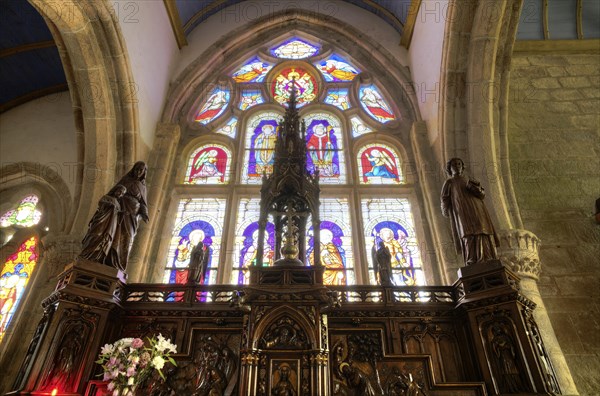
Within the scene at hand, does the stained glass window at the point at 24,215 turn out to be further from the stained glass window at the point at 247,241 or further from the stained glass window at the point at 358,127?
the stained glass window at the point at 358,127

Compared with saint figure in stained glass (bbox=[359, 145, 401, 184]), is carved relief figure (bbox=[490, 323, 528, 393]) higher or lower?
lower

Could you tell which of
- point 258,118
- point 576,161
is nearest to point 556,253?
point 576,161

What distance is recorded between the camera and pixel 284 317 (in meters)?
4.68

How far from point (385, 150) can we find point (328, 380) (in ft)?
21.2

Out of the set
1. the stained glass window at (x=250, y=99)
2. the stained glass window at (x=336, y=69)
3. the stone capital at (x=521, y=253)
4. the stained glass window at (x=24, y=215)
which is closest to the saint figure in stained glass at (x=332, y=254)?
the stone capital at (x=521, y=253)

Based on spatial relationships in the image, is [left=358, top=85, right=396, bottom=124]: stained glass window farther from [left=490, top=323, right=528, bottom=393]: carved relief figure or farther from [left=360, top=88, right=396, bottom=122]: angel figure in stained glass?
[left=490, top=323, right=528, bottom=393]: carved relief figure

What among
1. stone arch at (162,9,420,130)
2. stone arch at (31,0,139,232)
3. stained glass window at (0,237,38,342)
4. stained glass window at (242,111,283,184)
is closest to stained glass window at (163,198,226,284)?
stained glass window at (242,111,283,184)

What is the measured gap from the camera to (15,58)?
9.59 metres

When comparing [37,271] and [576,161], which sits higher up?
[576,161]

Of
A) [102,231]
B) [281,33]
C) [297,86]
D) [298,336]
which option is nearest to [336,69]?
[297,86]

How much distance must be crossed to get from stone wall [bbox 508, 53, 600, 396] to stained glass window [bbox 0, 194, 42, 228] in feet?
32.5

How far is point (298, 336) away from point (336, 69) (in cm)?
852

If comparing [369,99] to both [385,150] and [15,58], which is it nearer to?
[385,150]

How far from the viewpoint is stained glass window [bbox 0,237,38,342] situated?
7719 mm
